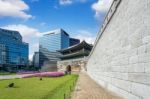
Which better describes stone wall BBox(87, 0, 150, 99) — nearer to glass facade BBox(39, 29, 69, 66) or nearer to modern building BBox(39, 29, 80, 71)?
modern building BBox(39, 29, 80, 71)

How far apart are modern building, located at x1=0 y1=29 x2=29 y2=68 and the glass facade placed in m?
11.1

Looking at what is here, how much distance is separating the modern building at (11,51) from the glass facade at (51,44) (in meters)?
11.1

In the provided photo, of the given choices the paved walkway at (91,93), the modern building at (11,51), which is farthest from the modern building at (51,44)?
the paved walkway at (91,93)

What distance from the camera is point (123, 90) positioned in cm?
777

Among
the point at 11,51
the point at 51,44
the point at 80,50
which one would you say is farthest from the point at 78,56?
the point at 51,44

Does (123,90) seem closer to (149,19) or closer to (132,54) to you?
(132,54)

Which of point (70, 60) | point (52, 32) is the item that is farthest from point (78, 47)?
point (52, 32)

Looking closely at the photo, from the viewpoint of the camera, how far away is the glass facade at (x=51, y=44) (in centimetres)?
14512

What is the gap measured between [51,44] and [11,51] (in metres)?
30.1

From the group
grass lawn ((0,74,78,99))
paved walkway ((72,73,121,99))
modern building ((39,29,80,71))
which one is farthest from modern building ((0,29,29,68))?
paved walkway ((72,73,121,99))

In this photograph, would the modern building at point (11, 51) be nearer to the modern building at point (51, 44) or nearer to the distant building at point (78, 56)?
the modern building at point (51, 44)

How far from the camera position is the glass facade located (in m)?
145

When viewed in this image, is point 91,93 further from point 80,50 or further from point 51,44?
point 51,44

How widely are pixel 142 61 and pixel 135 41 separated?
90 centimetres
